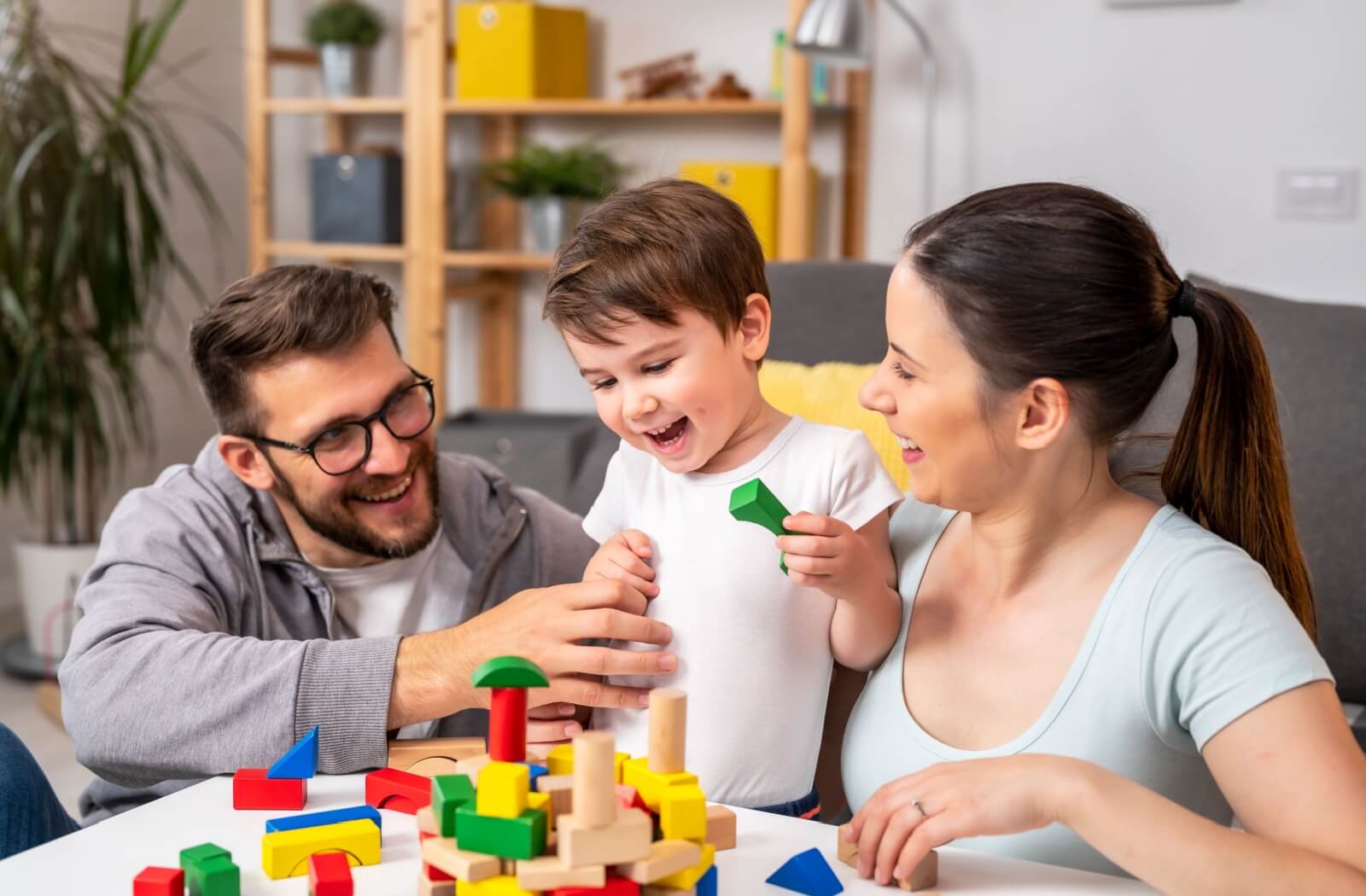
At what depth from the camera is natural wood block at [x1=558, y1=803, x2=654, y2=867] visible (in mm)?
849

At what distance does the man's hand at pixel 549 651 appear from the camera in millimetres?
1291

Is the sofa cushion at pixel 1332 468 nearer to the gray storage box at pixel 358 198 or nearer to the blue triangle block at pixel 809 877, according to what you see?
the blue triangle block at pixel 809 877

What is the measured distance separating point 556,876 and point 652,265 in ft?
2.00

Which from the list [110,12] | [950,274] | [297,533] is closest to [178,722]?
[297,533]

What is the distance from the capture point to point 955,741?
124 centimetres

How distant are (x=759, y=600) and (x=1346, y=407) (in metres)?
1.18

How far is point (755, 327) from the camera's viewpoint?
138 cm

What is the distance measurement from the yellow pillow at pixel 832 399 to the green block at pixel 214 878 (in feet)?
4.18

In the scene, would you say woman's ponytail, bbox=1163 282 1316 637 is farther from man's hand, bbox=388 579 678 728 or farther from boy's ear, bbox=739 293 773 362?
man's hand, bbox=388 579 678 728

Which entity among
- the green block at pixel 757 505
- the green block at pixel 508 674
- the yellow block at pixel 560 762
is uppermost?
the green block at pixel 757 505

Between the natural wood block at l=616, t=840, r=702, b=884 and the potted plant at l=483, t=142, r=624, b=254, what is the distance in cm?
334

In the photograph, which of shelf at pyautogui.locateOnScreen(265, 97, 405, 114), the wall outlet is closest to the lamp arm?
the wall outlet

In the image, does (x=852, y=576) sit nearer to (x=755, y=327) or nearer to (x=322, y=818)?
(x=755, y=327)

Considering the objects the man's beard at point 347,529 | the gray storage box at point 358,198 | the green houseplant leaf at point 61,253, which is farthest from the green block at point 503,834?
the gray storage box at point 358,198
